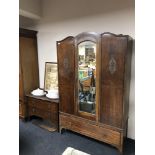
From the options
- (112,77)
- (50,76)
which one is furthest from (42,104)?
(112,77)

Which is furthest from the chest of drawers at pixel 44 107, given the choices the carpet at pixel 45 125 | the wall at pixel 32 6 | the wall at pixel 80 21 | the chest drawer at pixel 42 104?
the wall at pixel 32 6

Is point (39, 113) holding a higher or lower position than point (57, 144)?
higher

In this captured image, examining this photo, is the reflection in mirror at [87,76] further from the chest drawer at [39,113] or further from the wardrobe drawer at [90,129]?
the chest drawer at [39,113]

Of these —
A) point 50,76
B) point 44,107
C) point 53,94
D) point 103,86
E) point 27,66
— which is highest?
point 27,66

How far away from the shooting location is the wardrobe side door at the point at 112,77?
80.4 inches

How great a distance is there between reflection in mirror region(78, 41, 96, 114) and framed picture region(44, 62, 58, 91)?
851 mm

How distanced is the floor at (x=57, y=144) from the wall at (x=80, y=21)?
0.43 metres

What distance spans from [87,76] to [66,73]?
37 centimetres

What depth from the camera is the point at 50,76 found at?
3.27 m

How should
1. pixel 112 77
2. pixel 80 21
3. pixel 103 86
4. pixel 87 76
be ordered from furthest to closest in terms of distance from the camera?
pixel 80 21
pixel 87 76
pixel 103 86
pixel 112 77

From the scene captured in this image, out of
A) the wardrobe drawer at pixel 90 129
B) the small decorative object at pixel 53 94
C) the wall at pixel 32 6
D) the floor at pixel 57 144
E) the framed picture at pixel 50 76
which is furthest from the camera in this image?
the framed picture at pixel 50 76

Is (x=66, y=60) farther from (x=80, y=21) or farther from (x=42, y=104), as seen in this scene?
(x=42, y=104)
